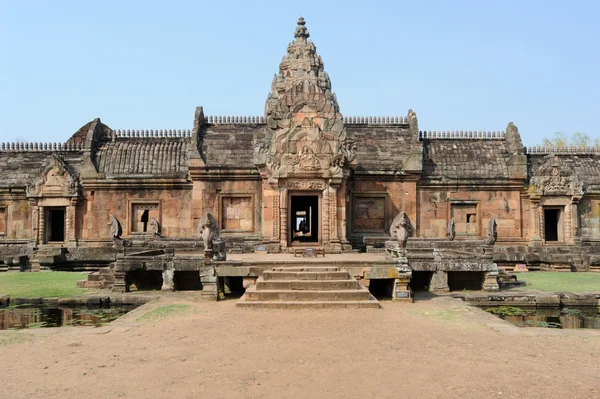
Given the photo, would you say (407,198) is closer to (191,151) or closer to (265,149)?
(265,149)

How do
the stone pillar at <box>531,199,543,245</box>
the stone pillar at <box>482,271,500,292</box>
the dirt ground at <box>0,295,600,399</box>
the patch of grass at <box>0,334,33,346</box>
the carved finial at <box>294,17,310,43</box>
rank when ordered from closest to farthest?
the dirt ground at <box>0,295,600,399</box> → the patch of grass at <box>0,334,33,346</box> → the stone pillar at <box>482,271,500,292</box> → the stone pillar at <box>531,199,543,245</box> → the carved finial at <box>294,17,310,43</box>

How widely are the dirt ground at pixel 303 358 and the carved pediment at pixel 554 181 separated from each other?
13611mm

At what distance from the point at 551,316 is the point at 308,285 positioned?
5.51 metres

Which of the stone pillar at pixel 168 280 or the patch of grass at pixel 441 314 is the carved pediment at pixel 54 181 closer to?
the stone pillar at pixel 168 280

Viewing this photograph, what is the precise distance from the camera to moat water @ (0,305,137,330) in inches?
467

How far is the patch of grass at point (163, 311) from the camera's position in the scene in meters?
11.4

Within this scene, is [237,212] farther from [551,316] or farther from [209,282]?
[551,316]

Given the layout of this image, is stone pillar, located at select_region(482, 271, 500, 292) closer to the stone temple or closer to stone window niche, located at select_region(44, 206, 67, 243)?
the stone temple

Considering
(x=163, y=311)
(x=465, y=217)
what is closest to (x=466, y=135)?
(x=465, y=217)

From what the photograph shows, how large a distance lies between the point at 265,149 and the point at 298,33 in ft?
46.1

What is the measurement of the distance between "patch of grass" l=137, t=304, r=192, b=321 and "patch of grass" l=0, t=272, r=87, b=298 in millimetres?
3715

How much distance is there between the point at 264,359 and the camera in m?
7.79

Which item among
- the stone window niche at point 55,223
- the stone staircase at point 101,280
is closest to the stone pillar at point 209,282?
the stone staircase at point 101,280

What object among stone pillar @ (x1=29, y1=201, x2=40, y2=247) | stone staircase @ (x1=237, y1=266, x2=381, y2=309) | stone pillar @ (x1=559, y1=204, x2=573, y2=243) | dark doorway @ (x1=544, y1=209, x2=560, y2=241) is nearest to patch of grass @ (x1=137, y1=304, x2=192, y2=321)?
stone staircase @ (x1=237, y1=266, x2=381, y2=309)
